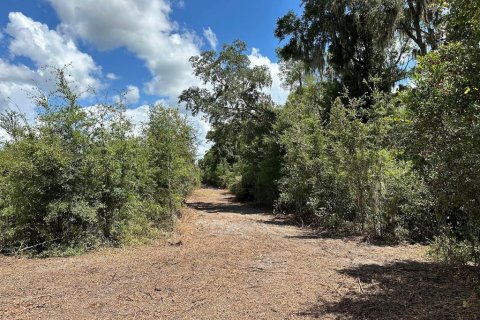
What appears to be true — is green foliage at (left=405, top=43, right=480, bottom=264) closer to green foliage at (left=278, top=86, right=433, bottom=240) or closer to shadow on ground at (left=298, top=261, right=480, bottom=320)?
shadow on ground at (left=298, top=261, right=480, bottom=320)

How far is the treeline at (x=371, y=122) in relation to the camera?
4.27m

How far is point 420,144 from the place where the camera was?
4.64 meters

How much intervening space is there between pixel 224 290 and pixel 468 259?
377cm

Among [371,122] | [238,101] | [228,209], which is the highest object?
[238,101]

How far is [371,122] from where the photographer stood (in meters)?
9.91

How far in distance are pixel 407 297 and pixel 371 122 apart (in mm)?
5784

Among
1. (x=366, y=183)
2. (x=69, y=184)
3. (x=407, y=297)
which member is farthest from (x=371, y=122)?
(x=69, y=184)

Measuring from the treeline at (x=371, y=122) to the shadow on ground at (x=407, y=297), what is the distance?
531 millimetres

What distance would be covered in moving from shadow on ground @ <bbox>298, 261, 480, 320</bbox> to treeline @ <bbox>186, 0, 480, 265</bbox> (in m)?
0.53

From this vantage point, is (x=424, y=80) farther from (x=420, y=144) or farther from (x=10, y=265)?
(x=10, y=265)

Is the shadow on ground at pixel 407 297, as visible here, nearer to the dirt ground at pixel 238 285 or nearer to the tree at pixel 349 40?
the dirt ground at pixel 238 285

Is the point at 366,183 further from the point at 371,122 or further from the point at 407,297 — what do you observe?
the point at 407,297

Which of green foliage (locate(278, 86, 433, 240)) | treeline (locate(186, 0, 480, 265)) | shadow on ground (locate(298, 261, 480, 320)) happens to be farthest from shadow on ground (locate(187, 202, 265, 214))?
shadow on ground (locate(298, 261, 480, 320))

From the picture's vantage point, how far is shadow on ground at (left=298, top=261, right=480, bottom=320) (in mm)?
4355
